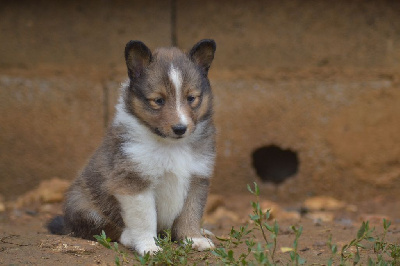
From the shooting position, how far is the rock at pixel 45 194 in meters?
6.86

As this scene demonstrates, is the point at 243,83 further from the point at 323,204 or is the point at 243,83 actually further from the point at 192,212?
the point at 192,212

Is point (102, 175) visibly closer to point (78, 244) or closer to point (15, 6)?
point (78, 244)

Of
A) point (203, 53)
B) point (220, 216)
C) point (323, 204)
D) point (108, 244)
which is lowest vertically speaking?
point (108, 244)

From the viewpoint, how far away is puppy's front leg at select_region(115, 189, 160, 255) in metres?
4.34

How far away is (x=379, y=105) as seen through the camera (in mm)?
6934

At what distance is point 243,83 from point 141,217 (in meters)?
2.92

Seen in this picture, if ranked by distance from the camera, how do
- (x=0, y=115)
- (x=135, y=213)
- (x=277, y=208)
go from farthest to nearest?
1. (x=0, y=115)
2. (x=277, y=208)
3. (x=135, y=213)

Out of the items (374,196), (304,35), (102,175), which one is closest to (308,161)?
(374,196)

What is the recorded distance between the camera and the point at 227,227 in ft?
18.9

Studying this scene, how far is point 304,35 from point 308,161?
51.7 inches

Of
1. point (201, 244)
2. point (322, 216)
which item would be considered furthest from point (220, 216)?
point (201, 244)

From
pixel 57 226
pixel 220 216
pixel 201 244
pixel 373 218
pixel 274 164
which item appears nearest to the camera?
pixel 201 244

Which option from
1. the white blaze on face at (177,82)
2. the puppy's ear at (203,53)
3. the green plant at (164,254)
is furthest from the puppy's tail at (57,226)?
the puppy's ear at (203,53)

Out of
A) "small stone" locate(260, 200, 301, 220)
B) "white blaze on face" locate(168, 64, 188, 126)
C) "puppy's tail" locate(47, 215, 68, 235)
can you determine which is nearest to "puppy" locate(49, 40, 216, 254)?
"white blaze on face" locate(168, 64, 188, 126)
